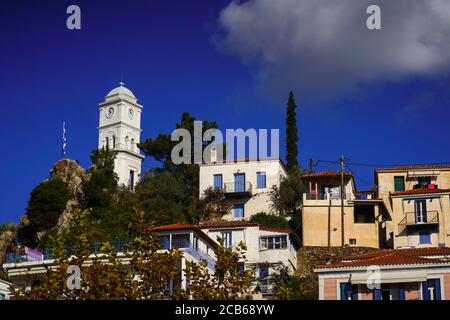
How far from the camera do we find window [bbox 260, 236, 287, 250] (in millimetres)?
62406

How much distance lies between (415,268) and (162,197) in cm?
3649

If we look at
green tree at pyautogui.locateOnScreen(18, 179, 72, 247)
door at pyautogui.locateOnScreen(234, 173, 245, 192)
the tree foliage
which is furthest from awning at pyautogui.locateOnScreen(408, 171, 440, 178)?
the tree foliage

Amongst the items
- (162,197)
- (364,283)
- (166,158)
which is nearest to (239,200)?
(162,197)

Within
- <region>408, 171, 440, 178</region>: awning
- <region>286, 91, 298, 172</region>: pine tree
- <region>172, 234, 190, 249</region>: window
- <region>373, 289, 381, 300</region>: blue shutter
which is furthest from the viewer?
<region>286, 91, 298, 172</region>: pine tree

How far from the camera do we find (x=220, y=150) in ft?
269

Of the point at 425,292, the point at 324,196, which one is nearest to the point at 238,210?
the point at 324,196

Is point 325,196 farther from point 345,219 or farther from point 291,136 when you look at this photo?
point 291,136

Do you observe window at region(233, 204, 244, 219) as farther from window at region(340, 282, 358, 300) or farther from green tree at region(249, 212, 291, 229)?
window at region(340, 282, 358, 300)

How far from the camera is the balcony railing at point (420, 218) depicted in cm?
6450

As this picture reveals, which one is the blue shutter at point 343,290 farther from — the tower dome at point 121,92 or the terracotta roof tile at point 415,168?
the tower dome at point 121,92

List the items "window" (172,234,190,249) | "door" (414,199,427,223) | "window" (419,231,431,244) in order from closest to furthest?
"window" (172,234,190,249) < "window" (419,231,431,244) < "door" (414,199,427,223)
